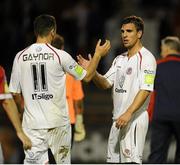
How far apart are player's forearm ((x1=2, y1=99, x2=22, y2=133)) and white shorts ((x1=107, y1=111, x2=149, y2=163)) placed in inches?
54.9

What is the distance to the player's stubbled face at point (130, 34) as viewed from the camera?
855 cm

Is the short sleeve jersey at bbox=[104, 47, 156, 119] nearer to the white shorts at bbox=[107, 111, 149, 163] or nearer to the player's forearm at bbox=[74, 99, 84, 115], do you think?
the white shorts at bbox=[107, 111, 149, 163]

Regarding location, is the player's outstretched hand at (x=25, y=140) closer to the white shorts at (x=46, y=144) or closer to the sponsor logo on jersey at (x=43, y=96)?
the white shorts at (x=46, y=144)

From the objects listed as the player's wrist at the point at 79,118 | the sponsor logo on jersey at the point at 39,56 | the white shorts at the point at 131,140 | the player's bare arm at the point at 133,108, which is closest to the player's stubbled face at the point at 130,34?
the player's bare arm at the point at 133,108

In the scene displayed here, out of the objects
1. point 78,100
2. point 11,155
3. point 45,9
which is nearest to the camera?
point 78,100

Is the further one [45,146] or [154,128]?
[154,128]

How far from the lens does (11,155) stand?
45.5ft

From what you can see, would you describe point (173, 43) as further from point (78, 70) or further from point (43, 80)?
point (43, 80)

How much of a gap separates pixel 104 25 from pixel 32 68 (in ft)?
24.1

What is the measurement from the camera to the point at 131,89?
28.0 ft

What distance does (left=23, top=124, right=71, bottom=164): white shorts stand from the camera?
8.31 metres

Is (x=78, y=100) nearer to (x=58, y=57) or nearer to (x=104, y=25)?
(x=58, y=57)

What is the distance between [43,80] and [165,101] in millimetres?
2522

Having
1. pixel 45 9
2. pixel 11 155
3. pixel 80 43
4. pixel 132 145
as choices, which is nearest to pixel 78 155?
pixel 11 155
